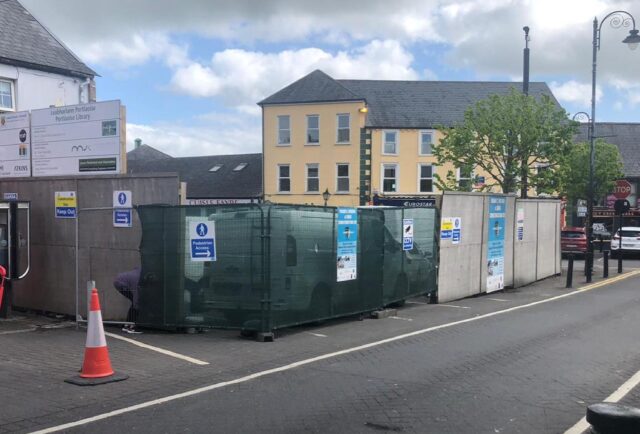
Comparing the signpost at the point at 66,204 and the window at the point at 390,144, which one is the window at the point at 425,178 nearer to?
the window at the point at 390,144

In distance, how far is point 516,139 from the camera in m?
22.1

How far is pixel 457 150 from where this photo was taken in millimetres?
23609

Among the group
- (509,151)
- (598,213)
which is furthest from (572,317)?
(598,213)

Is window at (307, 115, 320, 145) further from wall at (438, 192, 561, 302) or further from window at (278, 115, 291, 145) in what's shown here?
wall at (438, 192, 561, 302)

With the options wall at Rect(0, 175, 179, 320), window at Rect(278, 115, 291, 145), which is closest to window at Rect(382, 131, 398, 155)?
window at Rect(278, 115, 291, 145)

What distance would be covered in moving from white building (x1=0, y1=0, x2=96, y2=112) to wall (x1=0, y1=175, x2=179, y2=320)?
26.8ft

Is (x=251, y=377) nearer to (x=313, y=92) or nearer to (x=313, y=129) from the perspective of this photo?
(x=313, y=129)

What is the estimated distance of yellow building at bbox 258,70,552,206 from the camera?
4075cm

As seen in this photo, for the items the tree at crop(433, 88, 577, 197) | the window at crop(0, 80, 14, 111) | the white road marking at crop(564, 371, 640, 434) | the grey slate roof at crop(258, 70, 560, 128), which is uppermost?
the grey slate roof at crop(258, 70, 560, 128)

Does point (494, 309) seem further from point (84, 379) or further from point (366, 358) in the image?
point (84, 379)

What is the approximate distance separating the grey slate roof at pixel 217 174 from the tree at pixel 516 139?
22730mm

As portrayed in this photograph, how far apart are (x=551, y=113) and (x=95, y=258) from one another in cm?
1746

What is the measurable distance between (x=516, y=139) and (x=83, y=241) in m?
15.9

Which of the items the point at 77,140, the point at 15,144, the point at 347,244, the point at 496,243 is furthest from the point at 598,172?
the point at 15,144
